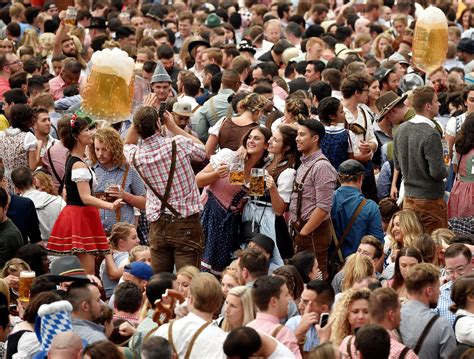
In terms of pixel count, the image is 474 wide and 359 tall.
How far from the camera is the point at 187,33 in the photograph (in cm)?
2072

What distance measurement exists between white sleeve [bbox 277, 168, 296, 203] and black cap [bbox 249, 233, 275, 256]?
26.6 inches

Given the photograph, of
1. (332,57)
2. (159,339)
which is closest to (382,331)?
(159,339)

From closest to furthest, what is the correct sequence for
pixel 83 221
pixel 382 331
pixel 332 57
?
1. pixel 382 331
2. pixel 83 221
3. pixel 332 57

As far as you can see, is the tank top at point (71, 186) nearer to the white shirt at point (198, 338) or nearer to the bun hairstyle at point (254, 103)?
the bun hairstyle at point (254, 103)

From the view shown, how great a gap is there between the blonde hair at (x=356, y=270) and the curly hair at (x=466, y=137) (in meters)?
2.33

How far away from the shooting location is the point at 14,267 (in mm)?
10344

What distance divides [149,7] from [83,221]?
38.2 ft

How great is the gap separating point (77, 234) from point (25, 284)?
1.53m

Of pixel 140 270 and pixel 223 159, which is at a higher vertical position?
pixel 223 159

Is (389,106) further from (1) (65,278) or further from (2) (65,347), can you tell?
(2) (65,347)

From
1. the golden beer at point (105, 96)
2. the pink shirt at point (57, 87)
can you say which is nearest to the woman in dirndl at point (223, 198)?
the golden beer at point (105, 96)

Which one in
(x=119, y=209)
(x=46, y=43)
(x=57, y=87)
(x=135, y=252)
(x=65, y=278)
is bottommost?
(x=46, y=43)

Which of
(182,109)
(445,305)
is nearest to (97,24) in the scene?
(182,109)

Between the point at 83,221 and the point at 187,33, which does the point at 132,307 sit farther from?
the point at 187,33
